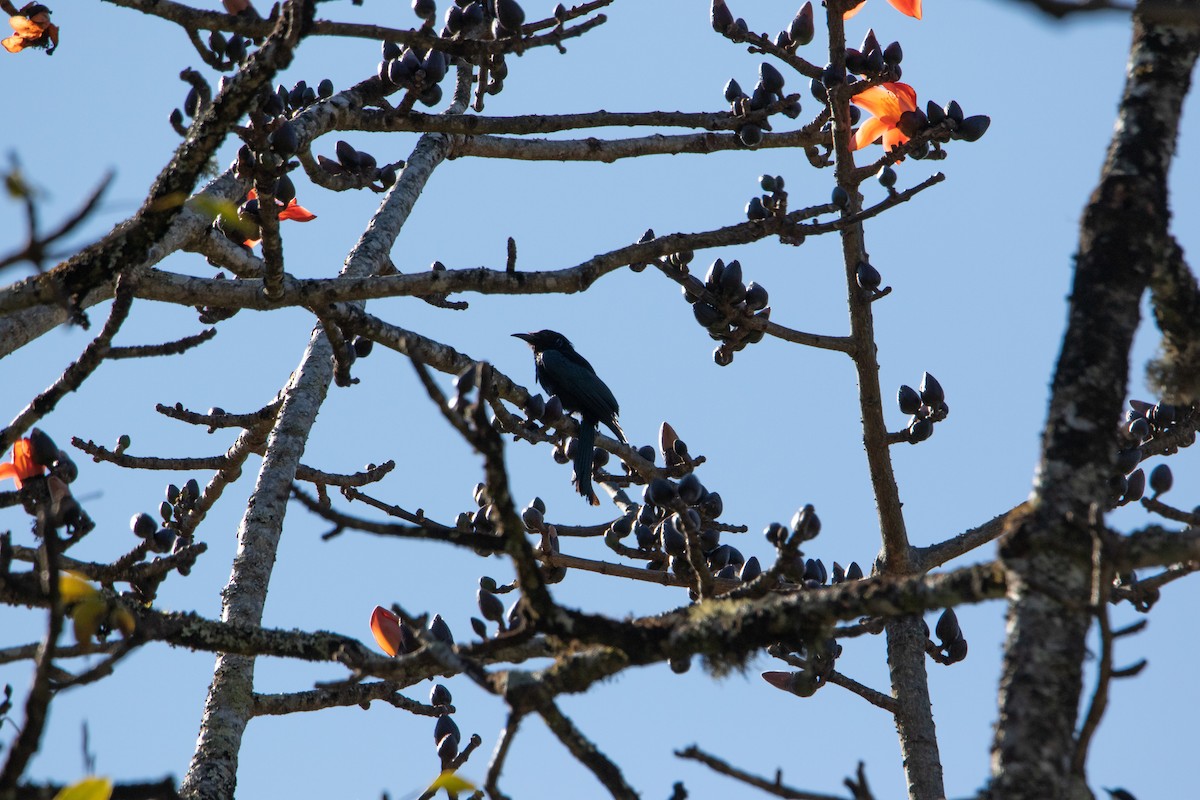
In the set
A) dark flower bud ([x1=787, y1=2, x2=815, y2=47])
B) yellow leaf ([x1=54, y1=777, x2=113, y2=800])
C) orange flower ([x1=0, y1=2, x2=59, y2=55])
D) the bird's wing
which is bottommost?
yellow leaf ([x1=54, y1=777, x2=113, y2=800])

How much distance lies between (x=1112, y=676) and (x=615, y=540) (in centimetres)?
330

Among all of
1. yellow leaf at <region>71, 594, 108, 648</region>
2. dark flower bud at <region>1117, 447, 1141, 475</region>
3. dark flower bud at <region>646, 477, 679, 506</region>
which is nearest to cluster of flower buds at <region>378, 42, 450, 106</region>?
dark flower bud at <region>646, 477, 679, 506</region>

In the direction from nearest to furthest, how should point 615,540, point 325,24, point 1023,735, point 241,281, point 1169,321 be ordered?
point 1023,735 → point 1169,321 → point 325,24 → point 241,281 → point 615,540

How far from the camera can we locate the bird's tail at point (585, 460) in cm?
550

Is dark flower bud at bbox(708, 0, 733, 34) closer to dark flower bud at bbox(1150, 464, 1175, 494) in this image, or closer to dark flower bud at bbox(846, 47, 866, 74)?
dark flower bud at bbox(846, 47, 866, 74)

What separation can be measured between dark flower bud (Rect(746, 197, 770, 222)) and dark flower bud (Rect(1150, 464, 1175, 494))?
2.06 m

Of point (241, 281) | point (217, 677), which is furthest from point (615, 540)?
point (241, 281)

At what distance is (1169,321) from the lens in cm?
249

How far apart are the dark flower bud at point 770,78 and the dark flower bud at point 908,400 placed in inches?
56.3

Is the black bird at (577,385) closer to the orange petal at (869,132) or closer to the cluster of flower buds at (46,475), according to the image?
the orange petal at (869,132)

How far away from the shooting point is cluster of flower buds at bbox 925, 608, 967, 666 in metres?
4.85

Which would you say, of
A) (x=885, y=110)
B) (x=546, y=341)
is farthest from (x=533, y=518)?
(x=546, y=341)

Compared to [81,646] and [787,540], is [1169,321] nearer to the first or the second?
[787,540]

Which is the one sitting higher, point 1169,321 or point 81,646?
point 1169,321
